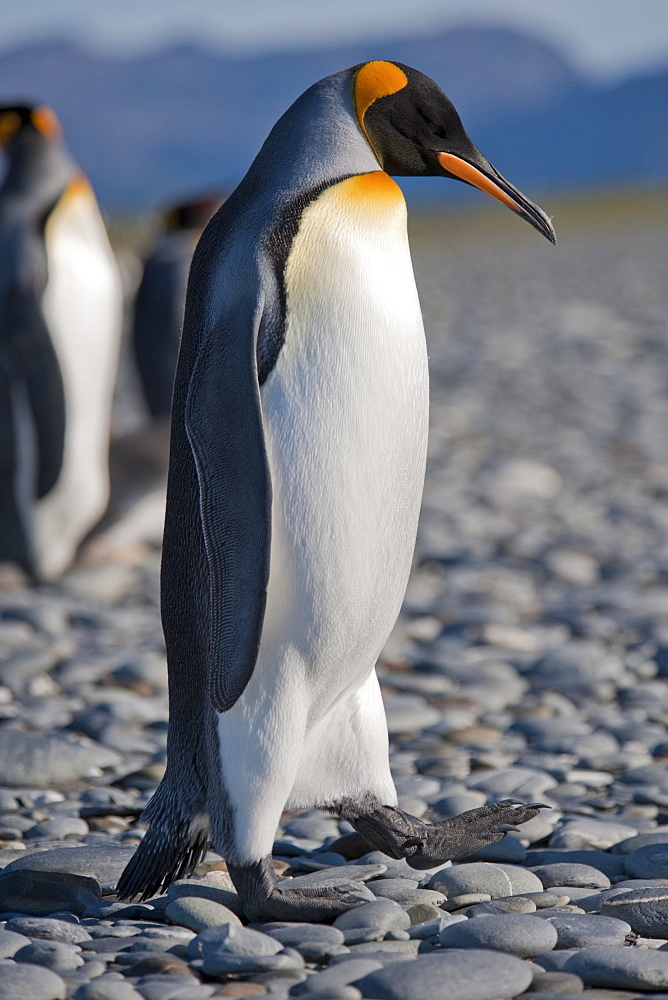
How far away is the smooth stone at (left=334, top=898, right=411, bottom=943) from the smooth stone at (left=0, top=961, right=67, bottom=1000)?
518mm

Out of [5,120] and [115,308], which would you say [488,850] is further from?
[5,120]

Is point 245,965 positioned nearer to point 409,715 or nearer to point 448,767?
point 448,767

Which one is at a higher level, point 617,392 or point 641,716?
point 617,392

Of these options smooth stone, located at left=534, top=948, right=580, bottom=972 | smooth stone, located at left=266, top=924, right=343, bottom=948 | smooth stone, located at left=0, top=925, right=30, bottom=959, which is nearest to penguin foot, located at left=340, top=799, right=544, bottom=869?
smooth stone, located at left=266, top=924, right=343, bottom=948

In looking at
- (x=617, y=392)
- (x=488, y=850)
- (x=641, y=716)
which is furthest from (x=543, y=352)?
(x=488, y=850)

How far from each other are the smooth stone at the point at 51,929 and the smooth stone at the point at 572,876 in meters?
0.88

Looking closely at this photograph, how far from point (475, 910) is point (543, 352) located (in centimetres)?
Result: 1103

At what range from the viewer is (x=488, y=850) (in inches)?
102

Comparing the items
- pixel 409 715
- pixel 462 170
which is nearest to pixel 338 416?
pixel 462 170

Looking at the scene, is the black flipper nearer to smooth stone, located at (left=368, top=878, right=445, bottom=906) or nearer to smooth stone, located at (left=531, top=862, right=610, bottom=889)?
smooth stone, located at (left=368, top=878, right=445, bottom=906)

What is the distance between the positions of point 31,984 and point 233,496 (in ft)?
2.75

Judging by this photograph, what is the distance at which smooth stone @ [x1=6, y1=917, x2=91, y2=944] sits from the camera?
2.09 m

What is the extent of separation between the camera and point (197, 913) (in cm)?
217

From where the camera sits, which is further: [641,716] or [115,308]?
[115,308]
